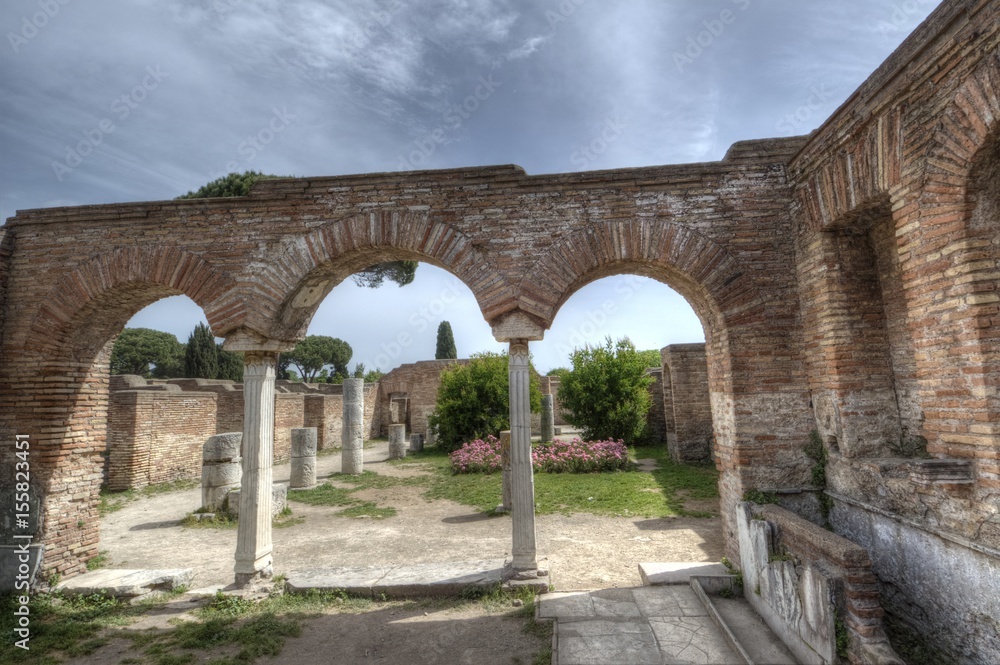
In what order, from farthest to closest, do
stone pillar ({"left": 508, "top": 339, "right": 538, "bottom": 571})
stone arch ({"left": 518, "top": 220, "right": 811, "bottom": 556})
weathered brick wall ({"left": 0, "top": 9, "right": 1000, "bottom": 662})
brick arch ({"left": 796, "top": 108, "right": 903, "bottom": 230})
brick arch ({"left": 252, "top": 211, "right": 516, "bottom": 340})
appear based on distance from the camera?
brick arch ({"left": 252, "top": 211, "right": 516, "bottom": 340})
stone pillar ({"left": 508, "top": 339, "right": 538, "bottom": 571})
stone arch ({"left": 518, "top": 220, "right": 811, "bottom": 556})
brick arch ({"left": 796, "top": 108, "right": 903, "bottom": 230})
weathered brick wall ({"left": 0, "top": 9, "right": 1000, "bottom": 662})

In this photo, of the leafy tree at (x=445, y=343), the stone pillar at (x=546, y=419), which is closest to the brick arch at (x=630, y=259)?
the stone pillar at (x=546, y=419)

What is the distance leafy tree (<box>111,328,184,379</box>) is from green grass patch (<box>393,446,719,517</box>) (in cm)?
3763

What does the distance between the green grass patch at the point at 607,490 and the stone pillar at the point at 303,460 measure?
9.34 ft

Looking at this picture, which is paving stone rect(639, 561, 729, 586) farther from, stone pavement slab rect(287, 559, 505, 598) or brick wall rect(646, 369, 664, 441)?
brick wall rect(646, 369, 664, 441)

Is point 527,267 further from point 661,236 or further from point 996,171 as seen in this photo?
point 996,171

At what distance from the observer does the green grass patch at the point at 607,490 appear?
9008 mm

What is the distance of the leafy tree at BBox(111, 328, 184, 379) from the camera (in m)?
40.2

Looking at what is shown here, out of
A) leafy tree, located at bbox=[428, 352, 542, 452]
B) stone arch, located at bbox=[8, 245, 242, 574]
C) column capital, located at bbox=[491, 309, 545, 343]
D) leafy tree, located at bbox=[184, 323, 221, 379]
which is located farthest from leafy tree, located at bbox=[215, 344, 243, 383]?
column capital, located at bbox=[491, 309, 545, 343]

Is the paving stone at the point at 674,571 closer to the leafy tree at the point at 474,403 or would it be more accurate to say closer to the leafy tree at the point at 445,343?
the leafy tree at the point at 474,403

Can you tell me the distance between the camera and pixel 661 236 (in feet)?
17.6

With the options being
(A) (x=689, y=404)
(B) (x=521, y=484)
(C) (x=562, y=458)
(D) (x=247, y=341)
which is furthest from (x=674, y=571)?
(A) (x=689, y=404)

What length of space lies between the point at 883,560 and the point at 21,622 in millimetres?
7935

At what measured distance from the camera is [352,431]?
48.5ft

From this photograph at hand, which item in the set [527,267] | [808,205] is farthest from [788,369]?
[527,267]
